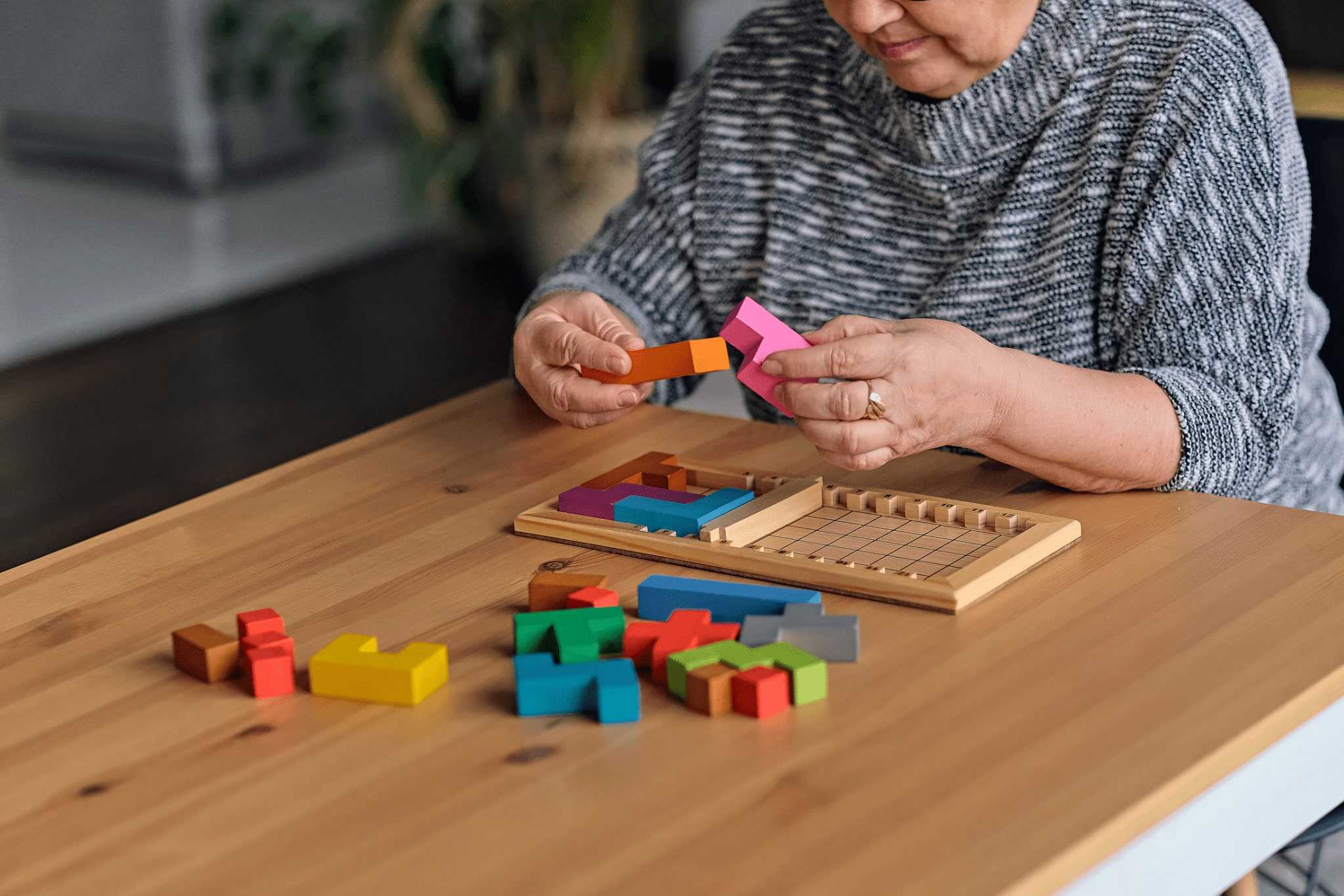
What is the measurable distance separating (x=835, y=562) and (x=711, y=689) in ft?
0.68

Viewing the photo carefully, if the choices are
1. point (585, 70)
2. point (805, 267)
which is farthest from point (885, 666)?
point (585, 70)

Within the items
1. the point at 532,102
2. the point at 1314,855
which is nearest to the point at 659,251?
the point at 1314,855

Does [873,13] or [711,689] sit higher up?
[873,13]

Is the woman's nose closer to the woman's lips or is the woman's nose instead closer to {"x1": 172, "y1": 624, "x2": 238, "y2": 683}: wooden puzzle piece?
the woman's lips

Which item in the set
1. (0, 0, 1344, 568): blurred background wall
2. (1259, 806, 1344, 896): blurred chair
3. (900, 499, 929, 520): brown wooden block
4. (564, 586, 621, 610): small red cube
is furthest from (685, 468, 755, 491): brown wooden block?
(0, 0, 1344, 568): blurred background wall

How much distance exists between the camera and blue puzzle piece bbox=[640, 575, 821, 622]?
0.97 meters

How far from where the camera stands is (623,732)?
0.85 meters

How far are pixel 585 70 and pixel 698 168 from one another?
255cm

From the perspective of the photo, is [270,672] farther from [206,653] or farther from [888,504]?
[888,504]

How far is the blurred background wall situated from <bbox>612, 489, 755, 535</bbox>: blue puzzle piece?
1.33 meters

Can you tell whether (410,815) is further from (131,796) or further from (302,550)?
(302,550)

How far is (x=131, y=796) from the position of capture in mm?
812

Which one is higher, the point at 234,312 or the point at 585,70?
the point at 585,70

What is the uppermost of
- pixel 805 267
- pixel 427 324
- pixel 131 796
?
pixel 805 267
